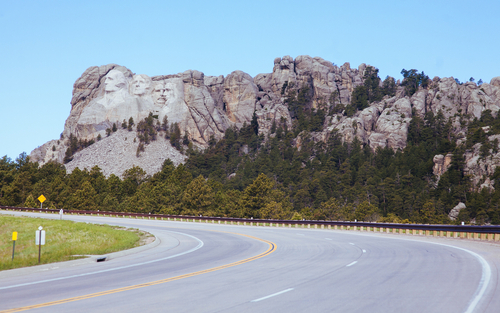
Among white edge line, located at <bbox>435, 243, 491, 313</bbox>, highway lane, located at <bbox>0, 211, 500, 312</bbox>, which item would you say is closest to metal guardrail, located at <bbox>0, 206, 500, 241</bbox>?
highway lane, located at <bbox>0, 211, 500, 312</bbox>

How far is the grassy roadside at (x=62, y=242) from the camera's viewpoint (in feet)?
60.0

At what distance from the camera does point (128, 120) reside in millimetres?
198500

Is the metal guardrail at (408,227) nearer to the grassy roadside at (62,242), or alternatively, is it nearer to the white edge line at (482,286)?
the white edge line at (482,286)

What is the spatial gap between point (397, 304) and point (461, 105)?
17147cm

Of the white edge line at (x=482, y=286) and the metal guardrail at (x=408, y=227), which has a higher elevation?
the white edge line at (x=482, y=286)

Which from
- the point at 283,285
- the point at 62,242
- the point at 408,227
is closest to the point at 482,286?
the point at 283,285

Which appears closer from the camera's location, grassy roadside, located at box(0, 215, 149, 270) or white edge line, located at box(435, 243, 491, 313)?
white edge line, located at box(435, 243, 491, 313)

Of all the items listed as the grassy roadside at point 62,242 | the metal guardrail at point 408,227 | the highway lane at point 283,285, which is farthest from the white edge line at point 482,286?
the grassy roadside at point 62,242

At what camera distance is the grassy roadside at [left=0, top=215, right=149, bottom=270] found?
1828 centimetres

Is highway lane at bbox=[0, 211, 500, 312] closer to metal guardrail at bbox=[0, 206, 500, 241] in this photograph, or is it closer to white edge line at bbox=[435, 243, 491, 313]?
white edge line at bbox=[435, 243, 491, 313]

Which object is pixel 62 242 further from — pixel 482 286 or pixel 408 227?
pixel 482 286

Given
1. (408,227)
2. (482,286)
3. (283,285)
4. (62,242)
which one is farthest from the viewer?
(408,227)

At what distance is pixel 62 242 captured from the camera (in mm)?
29891

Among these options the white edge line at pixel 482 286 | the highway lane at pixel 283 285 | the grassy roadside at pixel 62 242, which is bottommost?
the grassy roadside at pixel 62 242
